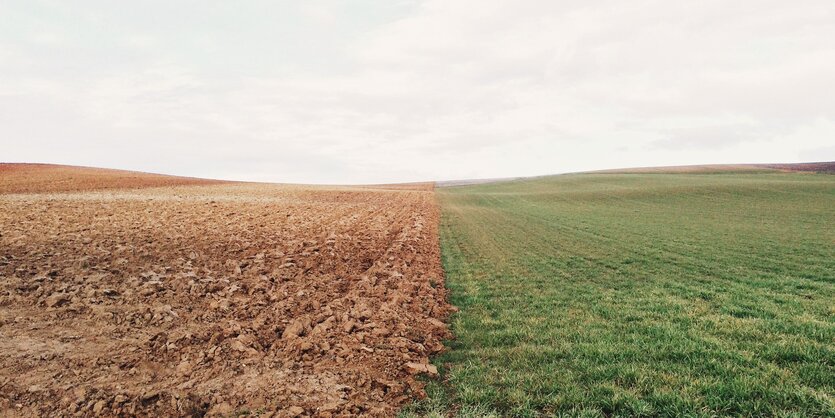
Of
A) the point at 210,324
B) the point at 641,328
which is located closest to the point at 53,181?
the point at 210,324

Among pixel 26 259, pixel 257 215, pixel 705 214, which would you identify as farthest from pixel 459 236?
pixel 705 214

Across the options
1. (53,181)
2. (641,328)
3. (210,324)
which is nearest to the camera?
(641,328)

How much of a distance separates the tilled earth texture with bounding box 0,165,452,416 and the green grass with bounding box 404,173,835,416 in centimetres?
104

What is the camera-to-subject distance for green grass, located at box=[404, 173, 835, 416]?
5.35m

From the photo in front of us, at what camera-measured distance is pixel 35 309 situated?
9.12 meters

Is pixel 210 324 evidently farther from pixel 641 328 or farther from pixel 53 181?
pixel 53 181

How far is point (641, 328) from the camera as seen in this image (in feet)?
26.0

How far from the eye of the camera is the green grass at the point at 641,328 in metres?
5.35

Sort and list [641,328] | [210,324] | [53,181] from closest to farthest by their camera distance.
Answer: [641,328], [210,324], [53,181]

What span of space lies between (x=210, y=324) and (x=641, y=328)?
27.4 ft

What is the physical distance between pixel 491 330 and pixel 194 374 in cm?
519

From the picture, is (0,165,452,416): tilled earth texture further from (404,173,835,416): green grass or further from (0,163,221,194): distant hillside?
(0,163,221,194): distant hillside

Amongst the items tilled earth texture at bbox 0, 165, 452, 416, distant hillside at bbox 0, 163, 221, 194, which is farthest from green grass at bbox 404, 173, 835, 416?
distant hillside at bbox 0, 163, 221, 194

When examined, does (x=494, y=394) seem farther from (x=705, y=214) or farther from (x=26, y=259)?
(x=705, y=214)
